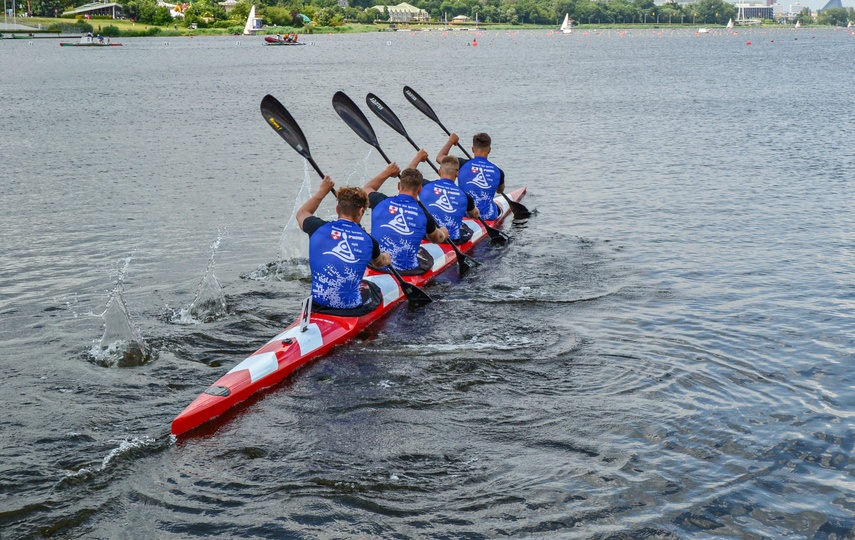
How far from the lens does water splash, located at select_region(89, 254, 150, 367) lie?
1142cm

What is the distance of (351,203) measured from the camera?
1161cm

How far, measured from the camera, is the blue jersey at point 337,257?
11.6m

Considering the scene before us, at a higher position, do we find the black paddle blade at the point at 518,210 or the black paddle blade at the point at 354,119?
the black paddle blade at the point at 354,119

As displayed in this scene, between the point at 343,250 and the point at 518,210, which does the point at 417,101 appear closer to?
the point at 518,210

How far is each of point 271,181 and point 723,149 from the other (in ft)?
56.4

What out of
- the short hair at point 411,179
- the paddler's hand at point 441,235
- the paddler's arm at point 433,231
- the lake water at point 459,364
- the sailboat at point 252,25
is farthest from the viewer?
the sailboat at point 252,25

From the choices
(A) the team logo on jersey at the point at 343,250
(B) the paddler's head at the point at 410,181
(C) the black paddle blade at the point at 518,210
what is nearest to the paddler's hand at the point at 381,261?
(A) the team logo on jersey at the point at 343,250

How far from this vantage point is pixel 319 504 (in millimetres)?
8125

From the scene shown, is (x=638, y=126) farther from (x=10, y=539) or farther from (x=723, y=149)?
(x=10, y=539)

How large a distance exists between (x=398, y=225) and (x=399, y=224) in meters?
0.02

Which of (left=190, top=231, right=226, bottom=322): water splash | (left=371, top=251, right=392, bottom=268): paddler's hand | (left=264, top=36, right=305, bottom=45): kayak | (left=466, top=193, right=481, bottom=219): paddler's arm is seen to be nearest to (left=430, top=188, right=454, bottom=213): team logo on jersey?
(left=466, top=193, right=481, bottom=219): paddler's arm

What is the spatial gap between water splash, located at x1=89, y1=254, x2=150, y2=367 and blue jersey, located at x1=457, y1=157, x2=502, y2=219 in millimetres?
8797

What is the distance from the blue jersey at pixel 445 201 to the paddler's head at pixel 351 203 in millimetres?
4666

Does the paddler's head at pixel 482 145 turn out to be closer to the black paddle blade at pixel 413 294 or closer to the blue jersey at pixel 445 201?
the blue jersey at pixel 445 201
